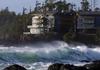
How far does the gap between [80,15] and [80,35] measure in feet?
25.8

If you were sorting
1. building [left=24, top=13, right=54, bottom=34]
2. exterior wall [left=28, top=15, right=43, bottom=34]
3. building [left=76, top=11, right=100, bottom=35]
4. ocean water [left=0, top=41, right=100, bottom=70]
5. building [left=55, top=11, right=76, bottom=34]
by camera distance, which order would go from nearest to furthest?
ocean water [left=0, top=41, right=100, bottom=70] < building [left=76, top=11, right=100, bottom=35] < building [left=24, top=13, right=54, bottom=34] < building [left=55, top=11, right=76, bottom=34] < exterior wall [left=28, top=15, right=43, bottom=34]

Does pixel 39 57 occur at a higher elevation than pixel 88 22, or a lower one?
higher

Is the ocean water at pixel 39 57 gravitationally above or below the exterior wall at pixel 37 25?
above

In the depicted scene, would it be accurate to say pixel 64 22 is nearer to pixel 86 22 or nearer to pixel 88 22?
pixel 86 22

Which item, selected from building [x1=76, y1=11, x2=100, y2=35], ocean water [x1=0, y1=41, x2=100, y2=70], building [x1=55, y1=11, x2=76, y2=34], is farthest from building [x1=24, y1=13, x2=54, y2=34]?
ocean water [x1=0, y1=41, x2=100, y2=70]

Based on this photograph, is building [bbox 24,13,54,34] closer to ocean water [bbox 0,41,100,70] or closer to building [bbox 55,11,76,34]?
building [bbox 55,11,76,34]

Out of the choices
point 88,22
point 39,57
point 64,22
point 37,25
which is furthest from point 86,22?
point 39,57

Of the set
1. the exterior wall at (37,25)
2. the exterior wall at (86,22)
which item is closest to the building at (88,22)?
the exterior wall at (86,22)

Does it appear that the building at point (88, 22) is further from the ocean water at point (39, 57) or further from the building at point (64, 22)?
the ocean water at point (39, 57)

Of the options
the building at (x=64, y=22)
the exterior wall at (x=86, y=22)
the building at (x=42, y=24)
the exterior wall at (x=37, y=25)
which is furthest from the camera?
the exterior wall at (x=86, y=22)

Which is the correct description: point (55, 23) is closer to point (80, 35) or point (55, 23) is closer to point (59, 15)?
point (59, 15)

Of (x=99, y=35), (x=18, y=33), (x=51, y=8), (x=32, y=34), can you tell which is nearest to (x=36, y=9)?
(x=51, y=8)

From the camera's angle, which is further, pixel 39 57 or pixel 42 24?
pixel 42 24

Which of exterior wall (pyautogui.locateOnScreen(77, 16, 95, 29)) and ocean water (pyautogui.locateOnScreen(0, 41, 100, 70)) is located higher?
ocean water (pyautogui.locateOnScreen(0, 41, 100, 70))
